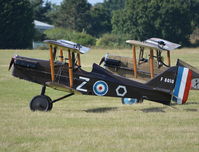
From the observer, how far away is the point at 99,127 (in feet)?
34.0

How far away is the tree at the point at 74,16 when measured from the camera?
97.6 metres

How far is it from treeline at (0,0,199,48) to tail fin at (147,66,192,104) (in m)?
51.9

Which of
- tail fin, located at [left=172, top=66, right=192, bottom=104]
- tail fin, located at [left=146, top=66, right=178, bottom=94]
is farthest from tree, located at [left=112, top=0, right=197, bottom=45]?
tail fin, located at [left=172, top=66, right=192, bottom=104]

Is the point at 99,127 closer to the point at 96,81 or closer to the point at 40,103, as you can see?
the point at 96,81

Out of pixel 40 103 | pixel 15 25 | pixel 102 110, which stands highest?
pixel 40 103

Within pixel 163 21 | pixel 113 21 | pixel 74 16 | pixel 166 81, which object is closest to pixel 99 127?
pixel 166 81

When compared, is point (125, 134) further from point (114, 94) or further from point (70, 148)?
point (114, 94)

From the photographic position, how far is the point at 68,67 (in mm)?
12500

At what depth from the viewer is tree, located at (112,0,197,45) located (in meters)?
75.7

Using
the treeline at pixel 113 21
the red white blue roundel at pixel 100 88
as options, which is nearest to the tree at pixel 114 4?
Result: the treeline at pixel 113 21

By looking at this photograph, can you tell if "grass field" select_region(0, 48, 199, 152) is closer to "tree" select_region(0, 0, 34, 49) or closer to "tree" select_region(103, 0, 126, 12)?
"tree" select_region(0, 0, 34, 49)

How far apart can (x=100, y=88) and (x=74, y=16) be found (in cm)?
8618

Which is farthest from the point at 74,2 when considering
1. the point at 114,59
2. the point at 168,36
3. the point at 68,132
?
the point at 68,132

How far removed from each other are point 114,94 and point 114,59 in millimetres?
3964
